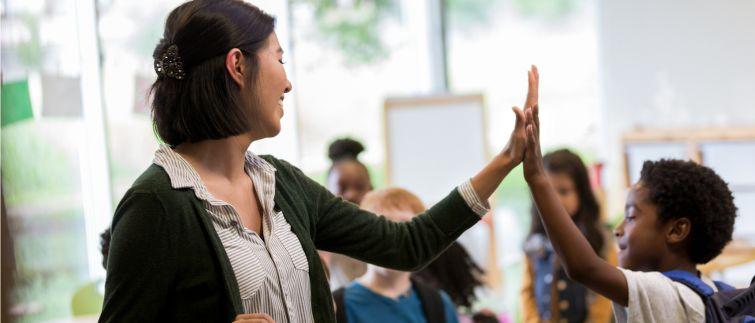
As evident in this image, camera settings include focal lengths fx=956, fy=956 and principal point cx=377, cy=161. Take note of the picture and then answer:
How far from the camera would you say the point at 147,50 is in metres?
4.23

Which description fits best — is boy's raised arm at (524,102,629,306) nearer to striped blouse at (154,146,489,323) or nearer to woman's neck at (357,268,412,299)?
striped blouse at (154,146,489,323)

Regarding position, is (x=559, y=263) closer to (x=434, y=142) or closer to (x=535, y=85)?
(x=535, y=85)

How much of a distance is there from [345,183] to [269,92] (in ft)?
6.15

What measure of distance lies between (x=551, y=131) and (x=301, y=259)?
5574 millimetres

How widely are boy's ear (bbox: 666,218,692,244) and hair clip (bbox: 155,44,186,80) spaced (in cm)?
106

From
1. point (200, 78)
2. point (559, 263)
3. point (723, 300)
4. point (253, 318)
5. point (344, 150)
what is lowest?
point (559, 263)

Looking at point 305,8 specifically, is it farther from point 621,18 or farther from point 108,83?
point 108,83

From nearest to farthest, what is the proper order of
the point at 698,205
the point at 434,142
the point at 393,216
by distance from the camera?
the point at 698,205 < the point at 393,216 < the point at 434,142

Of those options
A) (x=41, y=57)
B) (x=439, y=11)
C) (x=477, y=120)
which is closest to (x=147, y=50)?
(x=41, y=57)

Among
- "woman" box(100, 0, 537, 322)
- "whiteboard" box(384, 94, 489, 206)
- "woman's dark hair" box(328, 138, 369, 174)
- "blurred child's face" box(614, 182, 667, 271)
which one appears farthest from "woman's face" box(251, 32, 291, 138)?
"whiteboard" box(384, 94, 489, 206)

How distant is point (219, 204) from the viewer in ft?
5.02

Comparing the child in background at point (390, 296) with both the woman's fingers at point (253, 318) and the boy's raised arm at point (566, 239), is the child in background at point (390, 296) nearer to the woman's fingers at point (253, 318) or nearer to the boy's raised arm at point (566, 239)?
the boy's raised arm at point (566, 239)

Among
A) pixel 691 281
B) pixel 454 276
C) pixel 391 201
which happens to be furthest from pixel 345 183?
pixel 691 281

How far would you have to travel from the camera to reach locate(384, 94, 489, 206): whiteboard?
572 centimetres
